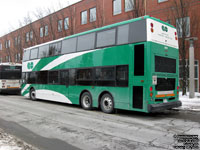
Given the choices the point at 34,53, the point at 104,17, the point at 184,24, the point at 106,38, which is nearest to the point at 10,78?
the point at 34,53

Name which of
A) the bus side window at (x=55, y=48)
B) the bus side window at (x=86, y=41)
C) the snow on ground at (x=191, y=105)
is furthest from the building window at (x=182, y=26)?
the bus side window at (x=55, y=48)

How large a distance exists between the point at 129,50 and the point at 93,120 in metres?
3.30

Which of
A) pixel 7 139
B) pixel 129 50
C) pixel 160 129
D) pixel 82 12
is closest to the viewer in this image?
pixel 7 139

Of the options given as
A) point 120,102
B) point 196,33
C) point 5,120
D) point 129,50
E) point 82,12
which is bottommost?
point 5,120

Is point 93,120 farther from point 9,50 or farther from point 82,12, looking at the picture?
point 9,50

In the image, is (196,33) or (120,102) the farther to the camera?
(196,33)

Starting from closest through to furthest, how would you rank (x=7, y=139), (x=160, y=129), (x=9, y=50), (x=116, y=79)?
(x=7, y=139) < (x=160, y=129) < (x=116, y=79) < (x=9, y=50)

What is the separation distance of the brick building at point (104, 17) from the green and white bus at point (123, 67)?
23.2 ft

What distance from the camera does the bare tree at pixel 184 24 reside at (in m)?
15.1

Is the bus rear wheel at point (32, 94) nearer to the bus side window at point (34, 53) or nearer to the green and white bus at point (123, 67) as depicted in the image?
the bus side window at point (34, 53)

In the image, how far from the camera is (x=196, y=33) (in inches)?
630

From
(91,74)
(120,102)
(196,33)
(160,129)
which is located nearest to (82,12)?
(196,33)

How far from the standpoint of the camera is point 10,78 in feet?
66.6

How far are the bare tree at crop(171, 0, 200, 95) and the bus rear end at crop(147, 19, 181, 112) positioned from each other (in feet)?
21.9
